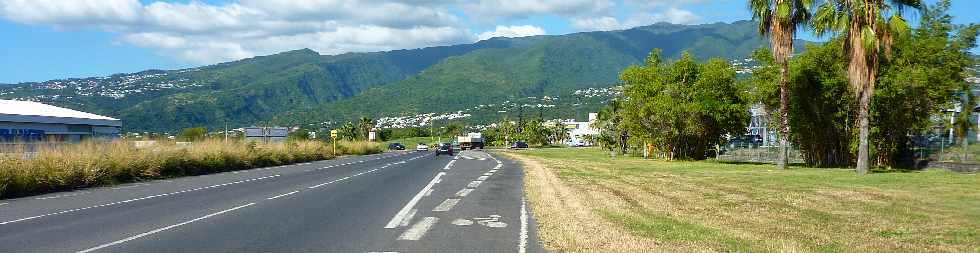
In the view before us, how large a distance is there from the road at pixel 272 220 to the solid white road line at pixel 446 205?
21 mm

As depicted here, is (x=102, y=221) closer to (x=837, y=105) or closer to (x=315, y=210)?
(x=315, y=210)

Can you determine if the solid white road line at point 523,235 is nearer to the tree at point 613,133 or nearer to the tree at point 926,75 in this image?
the tree at point 926,75

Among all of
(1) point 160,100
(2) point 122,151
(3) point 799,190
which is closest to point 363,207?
(3) point 799,190

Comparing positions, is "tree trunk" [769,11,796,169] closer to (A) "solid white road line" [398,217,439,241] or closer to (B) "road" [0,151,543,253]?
(B) "road" [0,151,543,253]

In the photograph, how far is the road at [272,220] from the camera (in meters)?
10.3

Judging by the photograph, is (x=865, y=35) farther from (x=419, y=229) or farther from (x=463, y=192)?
(x=419, y=229)

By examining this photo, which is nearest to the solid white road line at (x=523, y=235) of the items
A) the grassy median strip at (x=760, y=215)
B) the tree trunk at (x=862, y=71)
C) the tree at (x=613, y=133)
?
the grassy median strip at (x=760, y=215)

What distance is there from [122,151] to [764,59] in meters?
28.7

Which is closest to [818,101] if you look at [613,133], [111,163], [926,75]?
[926,75]

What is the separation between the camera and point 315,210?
15086mm

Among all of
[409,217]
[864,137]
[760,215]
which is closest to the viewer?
[409,217]

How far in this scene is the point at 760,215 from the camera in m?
14.0

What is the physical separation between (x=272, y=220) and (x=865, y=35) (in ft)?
73.5

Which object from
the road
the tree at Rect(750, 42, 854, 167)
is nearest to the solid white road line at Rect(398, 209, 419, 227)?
the road
